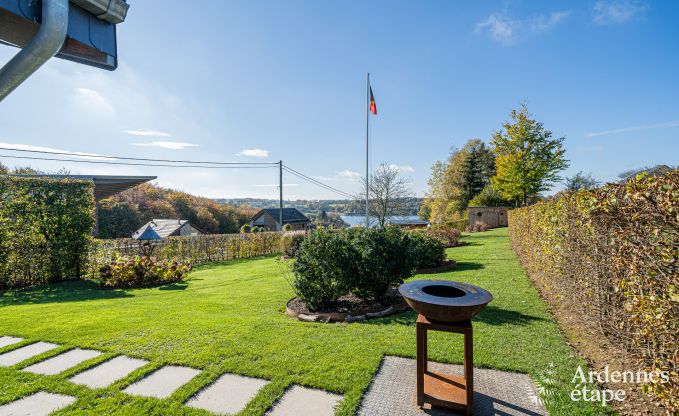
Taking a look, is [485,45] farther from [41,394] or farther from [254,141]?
[254,141]

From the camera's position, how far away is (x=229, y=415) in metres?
2.54

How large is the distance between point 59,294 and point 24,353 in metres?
5.07

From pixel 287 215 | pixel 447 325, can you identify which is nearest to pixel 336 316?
pixel 447 325

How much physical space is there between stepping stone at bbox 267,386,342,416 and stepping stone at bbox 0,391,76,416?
6.25 feet

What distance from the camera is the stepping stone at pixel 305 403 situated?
2605 mm

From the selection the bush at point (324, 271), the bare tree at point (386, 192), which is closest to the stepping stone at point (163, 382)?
the bush at point (324, 271)

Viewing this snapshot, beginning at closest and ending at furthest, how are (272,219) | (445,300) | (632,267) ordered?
(632,267) → (445,300) → (272,219)

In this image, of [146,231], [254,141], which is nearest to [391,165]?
[254,141]

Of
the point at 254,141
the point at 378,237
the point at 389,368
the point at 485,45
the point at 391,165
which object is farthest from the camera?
the point at 391,165

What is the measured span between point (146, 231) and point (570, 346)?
11602mm

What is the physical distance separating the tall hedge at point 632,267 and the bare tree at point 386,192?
60.8 ft

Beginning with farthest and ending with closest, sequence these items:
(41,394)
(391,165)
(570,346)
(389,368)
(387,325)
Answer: (391,165) → (387,325) → (570,346) → (389,368) → (41,394)

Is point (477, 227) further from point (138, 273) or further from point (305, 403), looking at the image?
point (305, 403)

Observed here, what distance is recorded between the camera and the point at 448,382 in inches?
116
